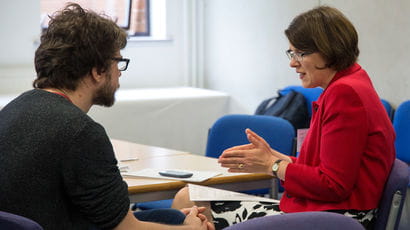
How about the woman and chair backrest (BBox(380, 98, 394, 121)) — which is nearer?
the woman

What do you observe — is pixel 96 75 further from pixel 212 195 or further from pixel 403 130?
pixel 403 130

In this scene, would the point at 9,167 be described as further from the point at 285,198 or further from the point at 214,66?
the point at 214,66

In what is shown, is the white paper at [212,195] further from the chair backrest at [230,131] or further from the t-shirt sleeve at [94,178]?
the chair backrest at [230,131]

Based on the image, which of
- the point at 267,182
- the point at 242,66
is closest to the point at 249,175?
the point at 267,182

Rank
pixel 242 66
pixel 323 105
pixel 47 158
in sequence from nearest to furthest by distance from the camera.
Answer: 1. pixel 47 158
2. pixel 323 105
3. pixel 242 66

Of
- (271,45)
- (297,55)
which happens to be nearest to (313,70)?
(297,55)

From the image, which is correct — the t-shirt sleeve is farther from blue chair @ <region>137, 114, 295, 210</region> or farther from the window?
the window

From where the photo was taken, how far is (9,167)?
1.59m

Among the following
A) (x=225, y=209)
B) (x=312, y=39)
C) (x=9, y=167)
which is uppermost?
(x=312, y=39)

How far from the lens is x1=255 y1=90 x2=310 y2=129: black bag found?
13.7 feet

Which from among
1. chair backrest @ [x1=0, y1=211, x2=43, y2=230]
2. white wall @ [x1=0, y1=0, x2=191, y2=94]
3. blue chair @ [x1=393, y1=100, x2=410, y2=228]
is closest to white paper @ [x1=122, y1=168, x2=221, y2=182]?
chair backrest @ [x1=0, y1=211, x2=43, y2=230]

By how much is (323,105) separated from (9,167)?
1.03m

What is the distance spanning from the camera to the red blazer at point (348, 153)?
77.4 inches

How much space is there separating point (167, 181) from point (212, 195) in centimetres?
18
